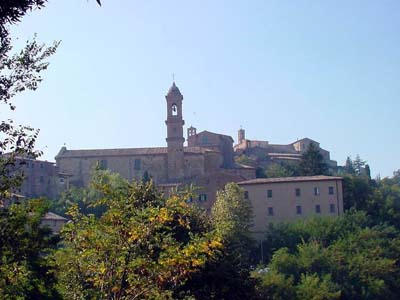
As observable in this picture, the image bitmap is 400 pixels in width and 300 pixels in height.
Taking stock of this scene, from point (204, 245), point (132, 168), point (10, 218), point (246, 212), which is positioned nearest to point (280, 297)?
point (246, 212)

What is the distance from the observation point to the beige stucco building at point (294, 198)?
6074 cm

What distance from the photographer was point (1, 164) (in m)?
7.84

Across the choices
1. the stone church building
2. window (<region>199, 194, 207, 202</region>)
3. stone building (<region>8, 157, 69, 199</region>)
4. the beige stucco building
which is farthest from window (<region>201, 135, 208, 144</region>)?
the beige stucco building

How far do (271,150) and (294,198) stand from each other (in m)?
46.3

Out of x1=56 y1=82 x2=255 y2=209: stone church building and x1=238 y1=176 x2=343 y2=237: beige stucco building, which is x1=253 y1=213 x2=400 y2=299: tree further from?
x1=56 y1=82 x2=255 y2=209: stone church building

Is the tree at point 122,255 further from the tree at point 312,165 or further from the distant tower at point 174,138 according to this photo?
the distant tower at point 174,138

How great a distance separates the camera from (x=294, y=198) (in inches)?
2415

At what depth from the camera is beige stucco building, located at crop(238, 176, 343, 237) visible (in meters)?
60.7

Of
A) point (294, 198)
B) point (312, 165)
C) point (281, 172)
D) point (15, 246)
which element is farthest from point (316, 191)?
point (15, 246)

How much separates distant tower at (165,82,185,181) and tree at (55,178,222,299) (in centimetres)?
6929

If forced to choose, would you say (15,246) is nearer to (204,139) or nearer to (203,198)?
(203,198)

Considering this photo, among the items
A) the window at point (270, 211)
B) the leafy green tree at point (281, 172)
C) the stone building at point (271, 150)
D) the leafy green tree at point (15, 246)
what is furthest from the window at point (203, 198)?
the leafy green tree at point (15, 246)

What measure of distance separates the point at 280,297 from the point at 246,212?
560 inches

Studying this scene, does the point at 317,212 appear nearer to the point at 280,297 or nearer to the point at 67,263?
the point at 280,297
